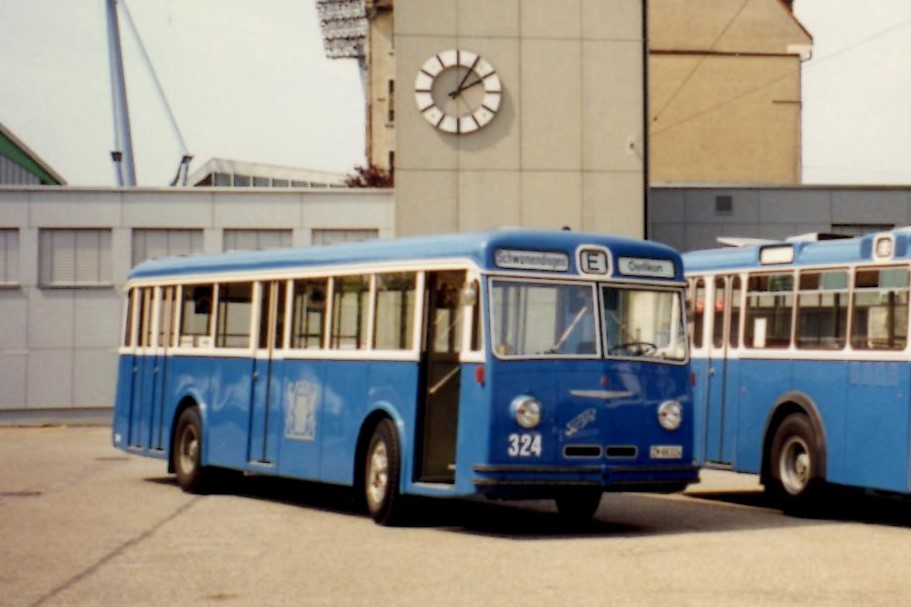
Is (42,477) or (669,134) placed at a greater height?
(669,134)

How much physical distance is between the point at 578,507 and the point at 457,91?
76.0 ft

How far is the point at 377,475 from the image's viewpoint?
16.5 metres

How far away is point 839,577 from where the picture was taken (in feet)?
39.6

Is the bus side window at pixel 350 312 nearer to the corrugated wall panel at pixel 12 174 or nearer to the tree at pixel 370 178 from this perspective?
the tree at pixel 370 178

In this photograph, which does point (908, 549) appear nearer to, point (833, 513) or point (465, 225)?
point (833, 513)

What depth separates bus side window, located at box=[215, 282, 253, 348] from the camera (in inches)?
789

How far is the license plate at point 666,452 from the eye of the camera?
51.9 feet

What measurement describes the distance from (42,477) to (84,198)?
19017 millimetres

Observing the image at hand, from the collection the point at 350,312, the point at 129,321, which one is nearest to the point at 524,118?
the point at 129,321

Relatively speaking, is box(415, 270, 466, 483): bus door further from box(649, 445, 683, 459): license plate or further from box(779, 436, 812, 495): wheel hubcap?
box(779, 436, 812, 495): wheel hubcap

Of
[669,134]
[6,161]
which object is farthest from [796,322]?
[6,161]

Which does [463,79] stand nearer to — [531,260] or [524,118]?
[524,118]

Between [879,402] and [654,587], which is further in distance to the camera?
[879,402]

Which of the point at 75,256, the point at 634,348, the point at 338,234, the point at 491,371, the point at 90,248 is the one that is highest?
the point at 338,234
